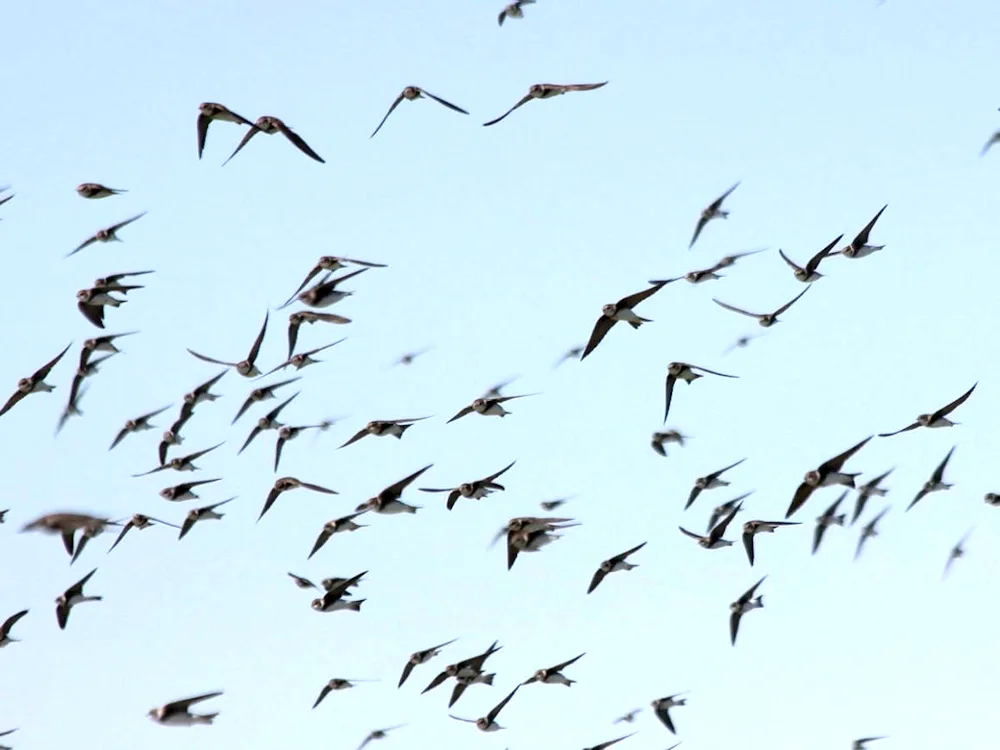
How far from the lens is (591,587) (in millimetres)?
41156

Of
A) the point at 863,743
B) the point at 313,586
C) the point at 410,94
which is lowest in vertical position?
the point at 863,743

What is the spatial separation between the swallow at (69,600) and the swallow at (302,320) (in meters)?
7.25

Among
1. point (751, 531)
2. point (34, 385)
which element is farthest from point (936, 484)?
point (34, 385)

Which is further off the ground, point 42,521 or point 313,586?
point 313,586

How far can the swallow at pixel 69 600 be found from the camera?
4281 cm

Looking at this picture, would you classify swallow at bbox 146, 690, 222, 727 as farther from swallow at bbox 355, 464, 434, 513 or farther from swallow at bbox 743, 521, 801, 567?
swallow at bbox 743, 521, 801, 567

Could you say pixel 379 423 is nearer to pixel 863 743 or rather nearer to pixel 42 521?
pixel 42 521

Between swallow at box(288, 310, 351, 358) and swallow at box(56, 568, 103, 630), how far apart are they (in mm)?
7248

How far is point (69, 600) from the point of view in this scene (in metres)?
43.1

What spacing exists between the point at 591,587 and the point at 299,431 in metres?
8.94

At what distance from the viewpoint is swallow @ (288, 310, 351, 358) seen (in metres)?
42.4

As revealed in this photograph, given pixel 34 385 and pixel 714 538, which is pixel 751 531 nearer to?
pixel 714 538

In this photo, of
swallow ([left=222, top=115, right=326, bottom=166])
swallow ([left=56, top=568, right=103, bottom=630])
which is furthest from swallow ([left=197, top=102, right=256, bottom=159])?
swallow ([left=56, top=568, right=103, bottom=630])

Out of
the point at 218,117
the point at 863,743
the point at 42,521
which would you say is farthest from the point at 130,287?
the point at 863,743
